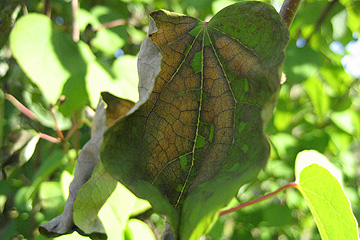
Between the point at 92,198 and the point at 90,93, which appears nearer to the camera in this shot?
the point at 92,198

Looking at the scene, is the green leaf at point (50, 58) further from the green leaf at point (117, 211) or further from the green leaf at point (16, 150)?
the green leaf at point (117, 211)

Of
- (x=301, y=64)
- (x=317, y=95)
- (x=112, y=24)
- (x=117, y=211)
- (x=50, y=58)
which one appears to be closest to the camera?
(x=117, y=211)

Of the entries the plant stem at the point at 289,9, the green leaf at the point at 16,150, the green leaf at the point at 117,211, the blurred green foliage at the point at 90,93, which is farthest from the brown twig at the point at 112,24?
the plant stem at the point at 289,9

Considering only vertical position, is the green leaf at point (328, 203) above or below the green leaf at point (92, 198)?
below

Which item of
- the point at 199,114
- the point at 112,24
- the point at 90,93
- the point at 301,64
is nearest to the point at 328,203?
the point at 199,114

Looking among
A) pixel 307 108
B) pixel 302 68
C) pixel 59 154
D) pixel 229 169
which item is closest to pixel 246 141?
pixel 229 169

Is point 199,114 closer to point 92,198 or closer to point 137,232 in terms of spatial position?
point 92,198

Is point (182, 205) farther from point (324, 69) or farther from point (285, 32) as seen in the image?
point (324, 69)
